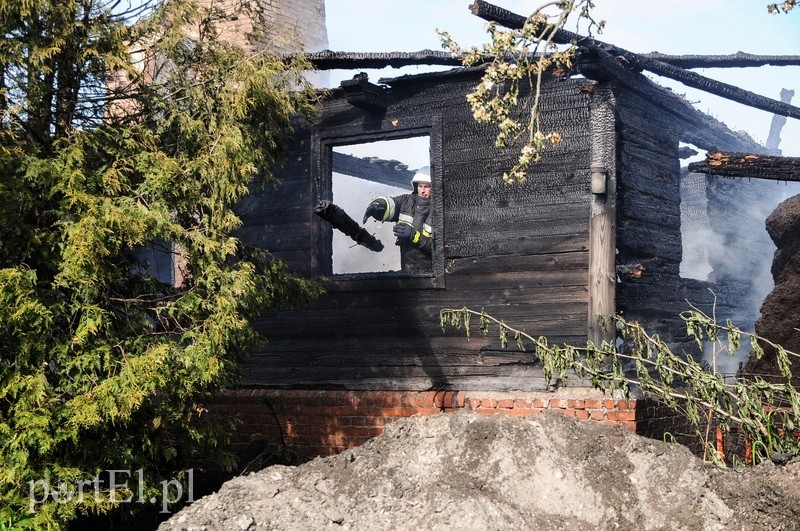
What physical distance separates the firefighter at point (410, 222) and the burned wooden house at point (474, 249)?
0.65 metres

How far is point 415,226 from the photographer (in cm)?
970

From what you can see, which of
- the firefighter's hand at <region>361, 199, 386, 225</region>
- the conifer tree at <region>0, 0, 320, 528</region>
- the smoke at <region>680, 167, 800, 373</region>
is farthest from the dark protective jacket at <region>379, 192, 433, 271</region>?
the smoke at <region>680, 167, 800, 373</region>

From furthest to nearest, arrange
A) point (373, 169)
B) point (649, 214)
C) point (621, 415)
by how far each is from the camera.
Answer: point (373, 169)
point (649, 214)
point (621, 415)

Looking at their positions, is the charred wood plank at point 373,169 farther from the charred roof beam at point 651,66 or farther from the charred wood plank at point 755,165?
the charred wood plank at point 755,165

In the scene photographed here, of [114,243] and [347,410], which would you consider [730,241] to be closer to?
[347,410]


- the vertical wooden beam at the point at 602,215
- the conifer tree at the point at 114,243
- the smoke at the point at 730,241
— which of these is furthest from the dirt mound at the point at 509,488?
the smoke at the point at 730,241

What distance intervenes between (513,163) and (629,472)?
140 inches

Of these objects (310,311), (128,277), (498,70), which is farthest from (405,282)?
(128,277)

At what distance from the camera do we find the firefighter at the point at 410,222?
9.52 metres

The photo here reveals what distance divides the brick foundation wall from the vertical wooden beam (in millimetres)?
647

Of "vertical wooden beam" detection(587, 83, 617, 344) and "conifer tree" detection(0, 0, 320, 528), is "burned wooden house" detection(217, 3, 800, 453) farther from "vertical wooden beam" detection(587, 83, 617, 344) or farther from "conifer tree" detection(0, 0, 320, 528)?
"conifer tree" detection(0, 0, 320, 528)

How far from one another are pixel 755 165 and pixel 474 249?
8.93ft

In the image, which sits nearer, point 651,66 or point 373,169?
point 651,66

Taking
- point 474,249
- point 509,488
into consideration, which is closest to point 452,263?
point 474,249
